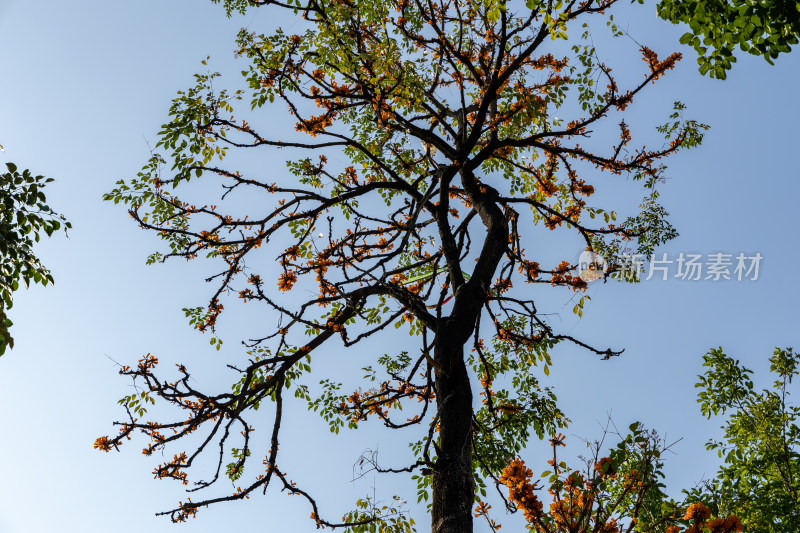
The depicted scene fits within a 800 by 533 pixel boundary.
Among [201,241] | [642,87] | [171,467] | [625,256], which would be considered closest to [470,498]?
[171,467]

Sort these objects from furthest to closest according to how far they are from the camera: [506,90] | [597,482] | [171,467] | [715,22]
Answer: [506,90], [171,467], [715,22], [597,482]

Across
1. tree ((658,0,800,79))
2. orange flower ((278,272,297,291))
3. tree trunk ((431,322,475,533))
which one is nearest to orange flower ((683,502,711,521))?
tree trunk ((431,322,475,533))

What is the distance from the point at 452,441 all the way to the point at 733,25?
3167 millimetres

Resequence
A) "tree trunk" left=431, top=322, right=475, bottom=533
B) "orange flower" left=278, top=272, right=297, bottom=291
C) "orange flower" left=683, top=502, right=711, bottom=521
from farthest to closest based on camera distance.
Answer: "orange flower" left=278, top=272, right=297, bottom=291, "tree trunk" left=431, top=322, right=475, bottom=533, "orange flower" left=683, top=502, right=711, bottom=521

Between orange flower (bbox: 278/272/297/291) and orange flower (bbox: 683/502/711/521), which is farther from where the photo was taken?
orange flower (bbox: 278/272/297/291)

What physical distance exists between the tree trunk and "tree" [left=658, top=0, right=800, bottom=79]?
2.54 meters

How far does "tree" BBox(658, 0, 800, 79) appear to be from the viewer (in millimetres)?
3092

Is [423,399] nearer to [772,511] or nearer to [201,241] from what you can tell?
[201,241]

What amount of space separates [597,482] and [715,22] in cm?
281

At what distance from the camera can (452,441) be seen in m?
3.87

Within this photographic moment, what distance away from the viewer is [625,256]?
7.22 metres

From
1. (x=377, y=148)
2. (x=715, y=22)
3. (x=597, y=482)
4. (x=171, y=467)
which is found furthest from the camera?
(x=377, y=148)

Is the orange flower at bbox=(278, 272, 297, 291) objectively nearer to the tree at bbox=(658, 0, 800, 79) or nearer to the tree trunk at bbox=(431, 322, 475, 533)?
the tree trunk at bbox=(431, 322, 475, 533)

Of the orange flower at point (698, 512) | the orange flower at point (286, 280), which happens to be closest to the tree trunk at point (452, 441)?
the orange flower at point (698, 512)
